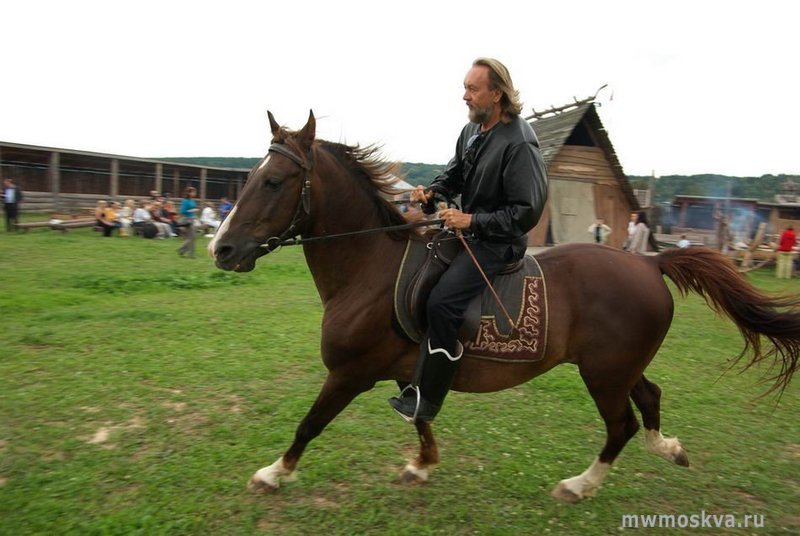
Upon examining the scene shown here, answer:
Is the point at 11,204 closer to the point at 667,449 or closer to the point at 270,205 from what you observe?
the point at 270,205

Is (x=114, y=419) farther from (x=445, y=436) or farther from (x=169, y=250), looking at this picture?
(x=169, y=250)

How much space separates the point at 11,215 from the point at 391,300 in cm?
1999

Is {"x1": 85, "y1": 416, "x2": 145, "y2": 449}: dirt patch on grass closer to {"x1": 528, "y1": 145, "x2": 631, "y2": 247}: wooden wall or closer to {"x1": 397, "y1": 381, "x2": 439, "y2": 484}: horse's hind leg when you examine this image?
{"x1": 397, "y1": 381, "x2": 439, "y2": 484}: horse's hind leg

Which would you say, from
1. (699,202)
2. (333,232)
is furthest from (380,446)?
(699,202)

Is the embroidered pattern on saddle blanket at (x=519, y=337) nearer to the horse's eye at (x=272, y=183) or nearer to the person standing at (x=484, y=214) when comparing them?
the person standing at (x=484, y=214)

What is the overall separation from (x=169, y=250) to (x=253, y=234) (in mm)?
15357

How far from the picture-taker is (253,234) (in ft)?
11.0

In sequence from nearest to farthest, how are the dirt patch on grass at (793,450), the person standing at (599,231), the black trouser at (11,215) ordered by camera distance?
the dirt patch on grass at (793,450) → the black trouser at (11,215) → the person standing at (599,231)

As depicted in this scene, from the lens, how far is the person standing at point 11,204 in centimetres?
1784

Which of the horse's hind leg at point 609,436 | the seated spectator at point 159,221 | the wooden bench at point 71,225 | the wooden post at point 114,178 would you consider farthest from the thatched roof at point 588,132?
the wooden post at point 114,178

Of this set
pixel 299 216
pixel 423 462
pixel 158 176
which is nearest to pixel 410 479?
pixel 423 462

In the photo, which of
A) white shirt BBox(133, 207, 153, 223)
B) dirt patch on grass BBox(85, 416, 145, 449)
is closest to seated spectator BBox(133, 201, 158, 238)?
white shirt BBox(133, 207, 153, 223)

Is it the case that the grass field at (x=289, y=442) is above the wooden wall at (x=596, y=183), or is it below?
below

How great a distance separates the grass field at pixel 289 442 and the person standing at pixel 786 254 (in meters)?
13.7
